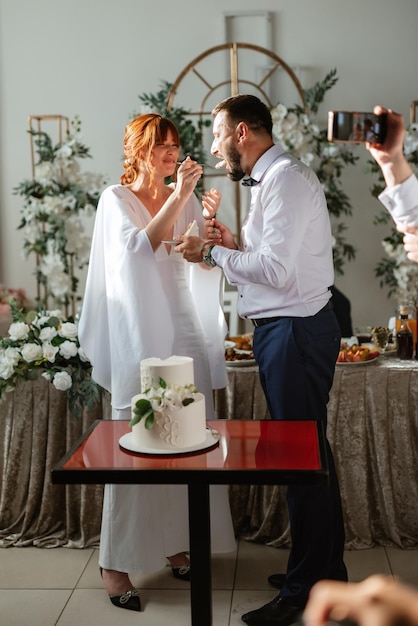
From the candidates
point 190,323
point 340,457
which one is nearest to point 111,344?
point 190,323

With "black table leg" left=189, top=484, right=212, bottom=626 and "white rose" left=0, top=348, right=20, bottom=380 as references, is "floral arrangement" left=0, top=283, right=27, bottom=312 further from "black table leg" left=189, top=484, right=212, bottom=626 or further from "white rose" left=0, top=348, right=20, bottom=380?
"black table leg" left=189, top=484, right=212, bottom=626

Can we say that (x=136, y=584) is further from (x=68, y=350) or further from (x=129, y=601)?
(x=68, y=350)

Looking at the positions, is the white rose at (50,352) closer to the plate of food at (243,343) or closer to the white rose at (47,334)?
the white rose at (47,334)

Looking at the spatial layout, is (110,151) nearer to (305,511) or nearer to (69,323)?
(69,323)

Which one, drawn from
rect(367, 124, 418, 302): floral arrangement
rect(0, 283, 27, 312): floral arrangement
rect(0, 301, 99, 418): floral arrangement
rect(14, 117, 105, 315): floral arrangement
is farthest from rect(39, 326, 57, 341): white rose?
rect(367, 124, 418, 302): floral arrangement

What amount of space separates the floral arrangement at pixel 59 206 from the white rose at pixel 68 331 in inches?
65.4

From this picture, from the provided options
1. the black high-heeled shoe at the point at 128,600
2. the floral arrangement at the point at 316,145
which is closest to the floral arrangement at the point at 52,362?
the black high-heeled shoe at the point at 128,600

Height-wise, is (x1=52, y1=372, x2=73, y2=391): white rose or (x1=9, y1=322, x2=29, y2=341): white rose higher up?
(x1=9, y1=322, x2=29, y2=341): white rose

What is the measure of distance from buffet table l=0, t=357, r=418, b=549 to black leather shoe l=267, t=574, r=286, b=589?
326 millimetres

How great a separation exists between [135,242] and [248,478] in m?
1.22

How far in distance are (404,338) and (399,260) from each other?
221 cm

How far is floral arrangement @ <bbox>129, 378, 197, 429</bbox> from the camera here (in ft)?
7.50

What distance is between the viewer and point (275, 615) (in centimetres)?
300

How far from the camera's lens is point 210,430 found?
2496 millimetres
